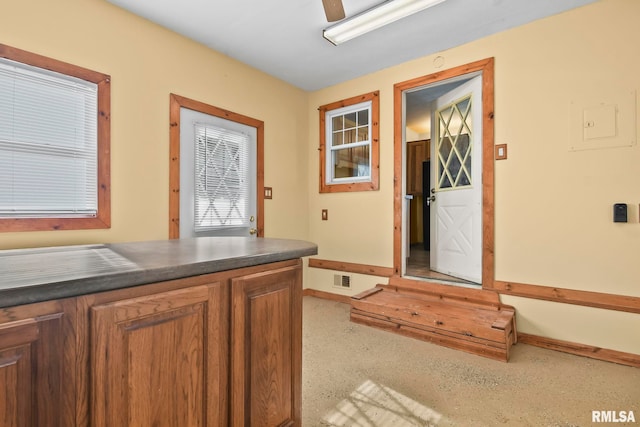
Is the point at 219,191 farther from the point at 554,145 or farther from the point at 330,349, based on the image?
the point at 554,145

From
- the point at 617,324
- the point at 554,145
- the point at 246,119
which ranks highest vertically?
the point at 246,119

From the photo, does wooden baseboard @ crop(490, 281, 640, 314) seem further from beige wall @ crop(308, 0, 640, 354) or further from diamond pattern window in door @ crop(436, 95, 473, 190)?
diamond pattern window in door @ crop(436, 95, 473, 190)

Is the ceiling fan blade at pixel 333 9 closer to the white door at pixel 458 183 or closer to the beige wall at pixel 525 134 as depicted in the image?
the beige wall at pixel 525 134

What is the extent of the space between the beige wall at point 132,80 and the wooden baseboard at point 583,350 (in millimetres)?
3348

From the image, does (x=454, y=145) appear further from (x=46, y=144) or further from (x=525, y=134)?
(x=46, y=144)

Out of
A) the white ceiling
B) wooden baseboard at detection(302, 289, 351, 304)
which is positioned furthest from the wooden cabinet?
wooden baseboard at detection(302, 289, 351, 304)

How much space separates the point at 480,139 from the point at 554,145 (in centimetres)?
60

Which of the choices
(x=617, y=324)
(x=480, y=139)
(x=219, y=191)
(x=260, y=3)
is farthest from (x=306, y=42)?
(x=617, y=324)

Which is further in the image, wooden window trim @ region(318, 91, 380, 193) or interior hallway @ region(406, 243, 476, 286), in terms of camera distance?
wooden window trim @ region(318, 91, 380, 193)

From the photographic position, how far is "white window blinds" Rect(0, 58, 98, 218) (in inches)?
76.4

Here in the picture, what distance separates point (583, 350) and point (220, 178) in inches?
139

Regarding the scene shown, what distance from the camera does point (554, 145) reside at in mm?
2559

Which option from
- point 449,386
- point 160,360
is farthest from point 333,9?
point 449,386

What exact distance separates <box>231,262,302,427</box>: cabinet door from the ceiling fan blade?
1.43 m
